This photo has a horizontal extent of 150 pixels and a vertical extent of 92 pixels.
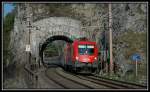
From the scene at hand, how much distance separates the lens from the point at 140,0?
117 ft

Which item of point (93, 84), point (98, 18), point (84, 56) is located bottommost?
point (93, 84)

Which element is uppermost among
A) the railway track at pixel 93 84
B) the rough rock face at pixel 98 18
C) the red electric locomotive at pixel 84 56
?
the rough rock face at pixel 98 18

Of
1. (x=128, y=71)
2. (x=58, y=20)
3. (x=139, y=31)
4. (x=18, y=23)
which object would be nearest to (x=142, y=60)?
(x=128, y=71)

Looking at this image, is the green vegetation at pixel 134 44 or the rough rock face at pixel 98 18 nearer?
the green vegetation at pixel 134 44

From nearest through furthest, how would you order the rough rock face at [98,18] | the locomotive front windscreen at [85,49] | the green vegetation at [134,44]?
the green vegetation at [134,44], the locomotive front windscreen at [85,49], the rough rock face at [98,18]

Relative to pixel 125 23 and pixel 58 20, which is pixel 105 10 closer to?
pixel 58 20

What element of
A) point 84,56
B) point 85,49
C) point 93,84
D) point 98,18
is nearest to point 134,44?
point 85,49

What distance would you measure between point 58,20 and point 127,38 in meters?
20.8

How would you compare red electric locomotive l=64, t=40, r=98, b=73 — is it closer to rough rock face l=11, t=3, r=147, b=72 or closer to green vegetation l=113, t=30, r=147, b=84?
green vegetation l=113, t=30, r=147, b=84

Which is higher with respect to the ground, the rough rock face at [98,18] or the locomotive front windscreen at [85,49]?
the rough rock face at [98,18]

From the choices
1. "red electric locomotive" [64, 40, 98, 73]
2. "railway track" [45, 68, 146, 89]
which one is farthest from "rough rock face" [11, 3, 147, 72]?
"railway track" [45, 68, 146, 89]

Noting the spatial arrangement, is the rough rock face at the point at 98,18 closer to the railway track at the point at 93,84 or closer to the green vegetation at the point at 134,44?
the green vegetation at the point at 134,44

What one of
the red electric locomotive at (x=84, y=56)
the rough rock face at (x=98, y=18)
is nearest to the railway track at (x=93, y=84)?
the red electric locomotive at (x=84, y=56)

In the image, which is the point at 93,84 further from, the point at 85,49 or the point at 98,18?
the point at 98,18
